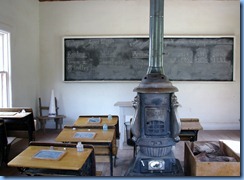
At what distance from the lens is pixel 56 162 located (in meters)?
1.56

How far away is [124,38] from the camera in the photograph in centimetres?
402

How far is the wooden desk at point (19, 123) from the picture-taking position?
9.52 ft

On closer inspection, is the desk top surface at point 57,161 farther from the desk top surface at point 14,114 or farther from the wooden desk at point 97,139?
the desk top surface at point 14,114

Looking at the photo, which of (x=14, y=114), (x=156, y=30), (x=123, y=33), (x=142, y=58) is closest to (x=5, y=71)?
(x=14, y=114)

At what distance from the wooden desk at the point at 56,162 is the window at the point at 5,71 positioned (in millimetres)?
1313

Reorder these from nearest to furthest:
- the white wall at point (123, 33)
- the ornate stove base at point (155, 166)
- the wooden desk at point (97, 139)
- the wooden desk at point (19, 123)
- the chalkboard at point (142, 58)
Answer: the wooden desk at point (97, 139) → the ornate stove base at point (155, 166) → the wooden desk at point (19, 123) → the white wall at point (123, 33) → the chalkboard at point (142, 58)

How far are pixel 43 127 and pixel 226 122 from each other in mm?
2645

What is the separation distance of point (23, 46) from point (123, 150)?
1.83 m

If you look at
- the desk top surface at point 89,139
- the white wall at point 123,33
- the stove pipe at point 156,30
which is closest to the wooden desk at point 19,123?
the white wall at point 123,33

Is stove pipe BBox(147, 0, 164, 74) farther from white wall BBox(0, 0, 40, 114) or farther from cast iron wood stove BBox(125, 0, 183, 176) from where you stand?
white wall BBox(0, 0, 40, 114)

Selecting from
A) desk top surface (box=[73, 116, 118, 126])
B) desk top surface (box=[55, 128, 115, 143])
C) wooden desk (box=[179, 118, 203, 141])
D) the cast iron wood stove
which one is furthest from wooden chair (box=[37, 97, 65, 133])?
wooden desk (box=[179, 118, 203, 141])

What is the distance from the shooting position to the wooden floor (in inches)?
90.0

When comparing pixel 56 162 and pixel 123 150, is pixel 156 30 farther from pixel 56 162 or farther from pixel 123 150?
pixel 123 150

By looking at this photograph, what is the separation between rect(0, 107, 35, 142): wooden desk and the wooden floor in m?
0.13
